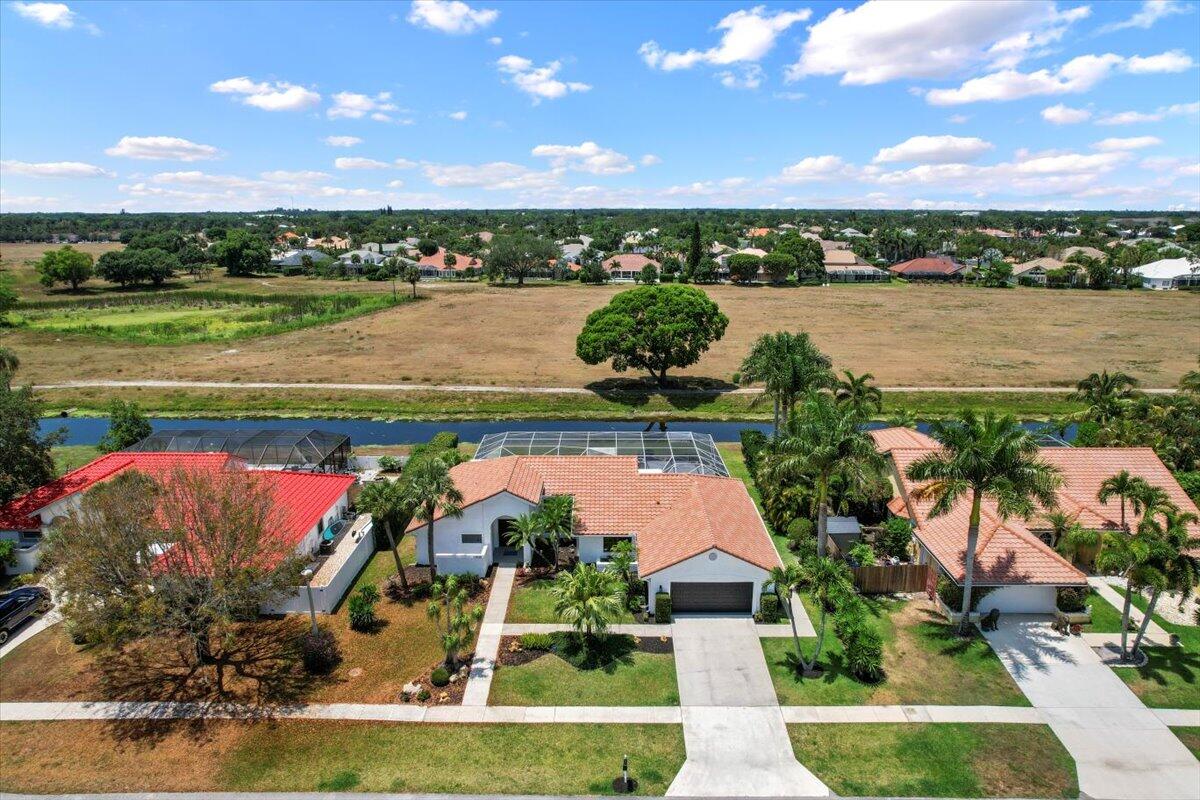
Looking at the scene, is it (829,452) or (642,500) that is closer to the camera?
(829,452)

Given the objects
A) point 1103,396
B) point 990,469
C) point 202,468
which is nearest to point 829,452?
point 990,469

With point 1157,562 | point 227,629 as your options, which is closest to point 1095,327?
point 1157,562

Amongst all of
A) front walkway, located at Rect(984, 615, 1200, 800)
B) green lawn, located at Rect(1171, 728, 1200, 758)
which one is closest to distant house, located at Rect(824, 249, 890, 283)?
front walkway, located at Rect(984, 615, 1200, 800)

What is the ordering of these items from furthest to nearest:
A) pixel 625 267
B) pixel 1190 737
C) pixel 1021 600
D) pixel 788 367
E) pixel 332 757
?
pixel 625 267 → pixel 788 367 → pixel 1021 600 → pixel 1190 737 → pixel 332 757

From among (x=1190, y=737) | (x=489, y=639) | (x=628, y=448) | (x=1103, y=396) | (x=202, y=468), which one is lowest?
(x=1190, y=737)

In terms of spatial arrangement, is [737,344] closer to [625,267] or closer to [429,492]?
[429,492]

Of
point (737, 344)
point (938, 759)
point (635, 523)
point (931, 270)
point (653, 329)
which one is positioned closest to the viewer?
point (938, 759)

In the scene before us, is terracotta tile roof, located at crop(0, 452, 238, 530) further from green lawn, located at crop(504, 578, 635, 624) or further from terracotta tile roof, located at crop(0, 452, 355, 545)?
green lawn, located at crop(504, 578, 635, 624)
